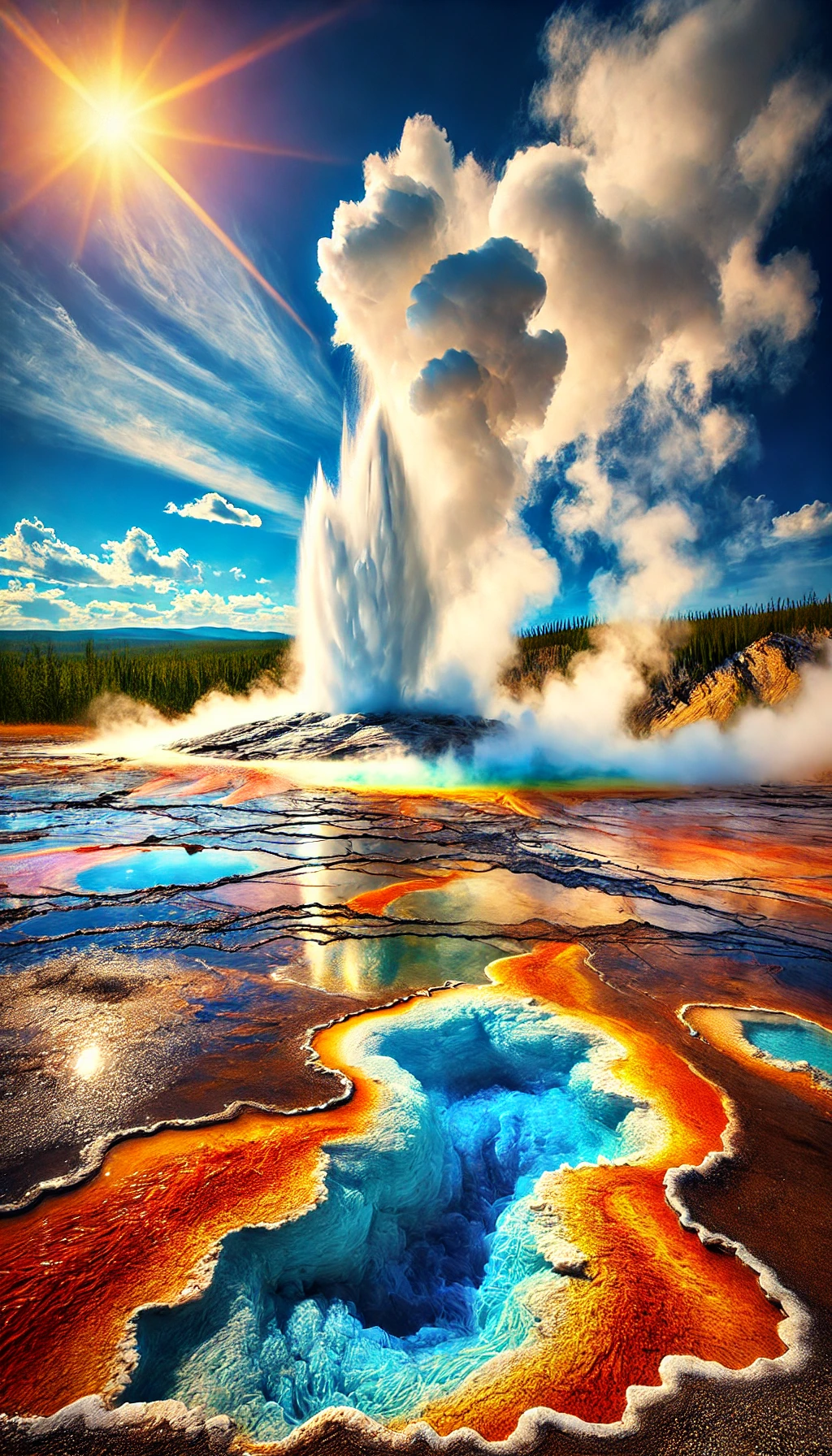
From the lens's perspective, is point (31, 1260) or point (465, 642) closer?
point (31, 1260)

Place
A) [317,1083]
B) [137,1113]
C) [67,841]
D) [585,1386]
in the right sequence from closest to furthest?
[585,1386]
[137,1113]
[317,1083]
[67,841]

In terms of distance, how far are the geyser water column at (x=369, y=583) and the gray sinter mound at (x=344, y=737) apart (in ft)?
5.05

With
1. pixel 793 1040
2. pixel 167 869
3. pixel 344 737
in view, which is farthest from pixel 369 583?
pixel 793 1040

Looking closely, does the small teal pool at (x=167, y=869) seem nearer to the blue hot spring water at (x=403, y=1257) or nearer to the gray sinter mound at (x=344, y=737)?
the blue hot spring water at (x=403, y=1257)

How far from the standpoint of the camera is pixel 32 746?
18500 millimetres

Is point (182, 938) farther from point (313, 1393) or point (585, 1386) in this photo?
point (585, 1386)

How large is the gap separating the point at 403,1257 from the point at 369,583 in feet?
54.8

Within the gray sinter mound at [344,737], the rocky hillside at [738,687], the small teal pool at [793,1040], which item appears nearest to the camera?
the small teal pool at [793,1040]

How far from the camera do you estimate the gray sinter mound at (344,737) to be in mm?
14766

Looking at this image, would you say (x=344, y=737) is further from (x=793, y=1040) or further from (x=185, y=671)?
(x=185, y=671)

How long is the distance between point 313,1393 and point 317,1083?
4.18 feet

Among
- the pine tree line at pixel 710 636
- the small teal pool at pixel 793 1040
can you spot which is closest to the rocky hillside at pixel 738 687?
the pine tree line at pixel 710 636

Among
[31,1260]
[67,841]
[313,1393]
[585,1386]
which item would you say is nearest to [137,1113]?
A: [31,1260]

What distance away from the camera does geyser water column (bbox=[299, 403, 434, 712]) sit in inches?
688
